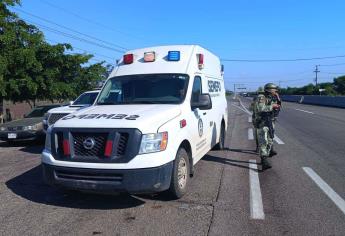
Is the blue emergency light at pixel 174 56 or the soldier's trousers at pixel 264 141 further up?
the blue emergency light at pixel 174 56

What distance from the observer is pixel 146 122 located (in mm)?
5746

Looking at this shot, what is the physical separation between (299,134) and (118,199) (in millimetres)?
10101

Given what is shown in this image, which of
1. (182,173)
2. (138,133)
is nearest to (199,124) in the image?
(182,173)

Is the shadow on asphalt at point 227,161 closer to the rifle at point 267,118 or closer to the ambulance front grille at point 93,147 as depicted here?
the rifle at point 267,118

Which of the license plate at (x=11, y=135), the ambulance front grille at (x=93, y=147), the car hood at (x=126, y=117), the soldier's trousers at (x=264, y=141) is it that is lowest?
the license plate at (x=11, y=135)

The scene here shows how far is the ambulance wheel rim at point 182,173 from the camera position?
20.8 feet

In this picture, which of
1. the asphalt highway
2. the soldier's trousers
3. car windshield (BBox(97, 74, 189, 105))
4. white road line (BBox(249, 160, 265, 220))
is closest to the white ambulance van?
car windshield (BBox(97, 74, 189, 105))

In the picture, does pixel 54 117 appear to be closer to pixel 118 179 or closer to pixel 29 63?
pixel 118 179

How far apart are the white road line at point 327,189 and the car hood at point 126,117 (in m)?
2.68

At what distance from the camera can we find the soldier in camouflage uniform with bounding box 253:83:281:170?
334 inches

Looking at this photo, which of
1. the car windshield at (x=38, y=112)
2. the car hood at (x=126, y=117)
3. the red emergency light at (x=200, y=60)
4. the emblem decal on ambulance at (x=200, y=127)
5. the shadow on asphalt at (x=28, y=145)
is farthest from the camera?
the car windshield at (x=38, y=112)

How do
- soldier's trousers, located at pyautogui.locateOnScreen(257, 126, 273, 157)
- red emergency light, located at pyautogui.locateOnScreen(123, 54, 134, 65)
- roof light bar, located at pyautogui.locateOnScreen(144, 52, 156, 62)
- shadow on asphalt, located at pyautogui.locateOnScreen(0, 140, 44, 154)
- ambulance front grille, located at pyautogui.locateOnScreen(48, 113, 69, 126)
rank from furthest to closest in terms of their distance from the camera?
shadow on asphalt, located at pyautogui.locateOnScreen(0, 140, 44, 154) < ambulance front grille, located at pyautogui.locateOnScreen(48, 113, 69, 126) < soldier's trousers, located at pyautogui.locateOnScreen(257, 126, 273, 157) < red emergency light, located at pyautogui.locateOnScreen(123, 54, 134, 65) < roof light bar, located at pyautogui.locateOnScreen(144, 52, 156, 62)

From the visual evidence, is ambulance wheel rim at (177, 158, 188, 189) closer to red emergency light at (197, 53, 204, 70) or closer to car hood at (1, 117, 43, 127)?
red emergency light at (197, 53, 204, 70)

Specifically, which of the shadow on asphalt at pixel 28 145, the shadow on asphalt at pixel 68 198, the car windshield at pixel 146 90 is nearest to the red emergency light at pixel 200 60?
the car windshield at pixel 146 90
